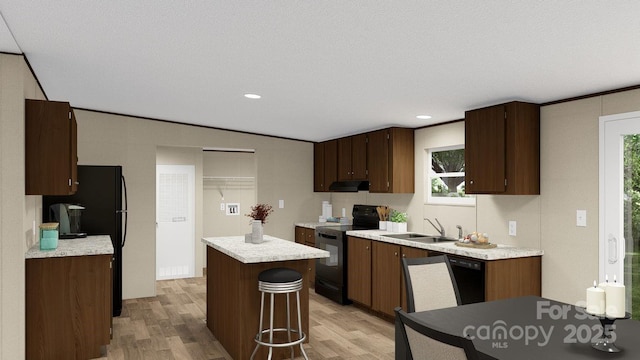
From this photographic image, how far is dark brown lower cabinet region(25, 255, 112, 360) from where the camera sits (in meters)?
3.54

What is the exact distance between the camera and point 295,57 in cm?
307

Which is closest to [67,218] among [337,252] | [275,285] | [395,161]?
[275,285]

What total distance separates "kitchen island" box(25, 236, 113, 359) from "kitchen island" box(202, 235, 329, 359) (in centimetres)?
96

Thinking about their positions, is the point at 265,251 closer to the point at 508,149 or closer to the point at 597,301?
the point at 508,149

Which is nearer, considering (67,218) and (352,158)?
(67,218)

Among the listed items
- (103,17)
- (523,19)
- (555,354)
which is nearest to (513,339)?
(555,354)

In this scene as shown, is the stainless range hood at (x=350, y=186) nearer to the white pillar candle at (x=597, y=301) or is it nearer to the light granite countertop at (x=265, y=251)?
the light granite countertop at (x=265, y=251)

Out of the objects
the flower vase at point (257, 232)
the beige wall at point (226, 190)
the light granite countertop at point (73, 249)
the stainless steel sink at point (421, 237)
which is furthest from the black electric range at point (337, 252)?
the light granite countertop at point (73, 249)

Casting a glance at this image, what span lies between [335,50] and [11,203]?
8.18 feet

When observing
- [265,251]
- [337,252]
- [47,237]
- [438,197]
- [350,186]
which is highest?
[350,186]

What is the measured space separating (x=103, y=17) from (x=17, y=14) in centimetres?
47

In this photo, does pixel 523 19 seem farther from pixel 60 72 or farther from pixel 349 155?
pixel 349 155

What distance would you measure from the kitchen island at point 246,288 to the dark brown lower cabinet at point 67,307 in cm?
96

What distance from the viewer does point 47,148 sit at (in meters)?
3.47
